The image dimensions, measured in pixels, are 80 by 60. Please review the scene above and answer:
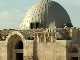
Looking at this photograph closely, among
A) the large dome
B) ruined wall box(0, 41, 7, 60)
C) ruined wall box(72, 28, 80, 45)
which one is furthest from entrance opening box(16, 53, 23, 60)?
ruined wall box(72, 28, 80, 45)

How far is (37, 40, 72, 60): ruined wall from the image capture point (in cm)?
2666

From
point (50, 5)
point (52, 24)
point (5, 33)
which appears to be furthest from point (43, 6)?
point (5, 33)

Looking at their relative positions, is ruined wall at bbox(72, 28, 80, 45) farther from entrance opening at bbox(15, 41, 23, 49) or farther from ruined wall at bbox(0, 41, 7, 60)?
ruined wall at bbox(0, 41, 7, 60)

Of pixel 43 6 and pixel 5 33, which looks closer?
pixel 5 33

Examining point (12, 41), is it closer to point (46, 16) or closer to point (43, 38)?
point (43, 38)

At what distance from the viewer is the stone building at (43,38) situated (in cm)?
2705

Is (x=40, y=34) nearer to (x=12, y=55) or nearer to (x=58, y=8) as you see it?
(x=12, y=55)

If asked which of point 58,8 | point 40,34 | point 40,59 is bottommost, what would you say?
point 40,59

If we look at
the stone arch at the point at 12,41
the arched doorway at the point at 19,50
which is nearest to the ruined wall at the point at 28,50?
the stone arch at the point at 12,41

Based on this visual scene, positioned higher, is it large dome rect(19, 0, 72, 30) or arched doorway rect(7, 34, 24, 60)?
large dome rect(19, 0, 72, 30)

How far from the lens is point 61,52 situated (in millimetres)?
26734

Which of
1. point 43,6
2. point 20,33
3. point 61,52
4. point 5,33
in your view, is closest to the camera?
point 61,52

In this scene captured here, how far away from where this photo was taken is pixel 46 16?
107 feet

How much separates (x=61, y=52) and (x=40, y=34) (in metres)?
2.70
